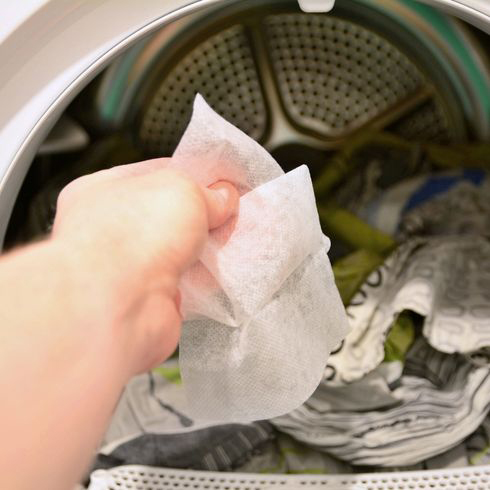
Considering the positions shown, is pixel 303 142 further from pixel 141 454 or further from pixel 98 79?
pixel 141 454

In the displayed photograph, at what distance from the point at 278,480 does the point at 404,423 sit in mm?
150

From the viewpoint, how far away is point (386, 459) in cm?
67

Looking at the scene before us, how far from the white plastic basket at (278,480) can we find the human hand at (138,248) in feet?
1.10

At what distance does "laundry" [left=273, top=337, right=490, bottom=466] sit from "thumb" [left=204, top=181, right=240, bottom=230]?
34 centimetres

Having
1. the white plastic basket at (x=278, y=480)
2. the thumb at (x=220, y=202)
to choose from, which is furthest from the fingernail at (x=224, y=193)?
the white plastic basket at (x=278, y=480)

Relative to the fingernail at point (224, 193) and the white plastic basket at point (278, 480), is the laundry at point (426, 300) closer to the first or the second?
the white plastic basket at point (278, 480)

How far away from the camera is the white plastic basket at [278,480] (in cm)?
64

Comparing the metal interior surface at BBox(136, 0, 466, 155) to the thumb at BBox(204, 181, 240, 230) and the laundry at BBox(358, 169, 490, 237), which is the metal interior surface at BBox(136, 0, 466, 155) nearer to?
the laundry at BBox(358, 169, 490, 237)

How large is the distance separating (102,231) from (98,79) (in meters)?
0.50

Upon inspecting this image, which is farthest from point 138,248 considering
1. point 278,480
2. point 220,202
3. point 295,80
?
point 295,80

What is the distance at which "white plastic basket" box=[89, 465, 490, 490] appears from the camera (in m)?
0.64

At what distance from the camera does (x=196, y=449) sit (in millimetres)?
695

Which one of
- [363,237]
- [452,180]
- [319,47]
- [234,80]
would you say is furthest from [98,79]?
[452,180]

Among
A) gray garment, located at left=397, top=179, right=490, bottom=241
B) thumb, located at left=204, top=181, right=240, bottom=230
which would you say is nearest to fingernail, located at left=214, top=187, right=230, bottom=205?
thumb, located at left=204, top=181, right=240, bottom=230
